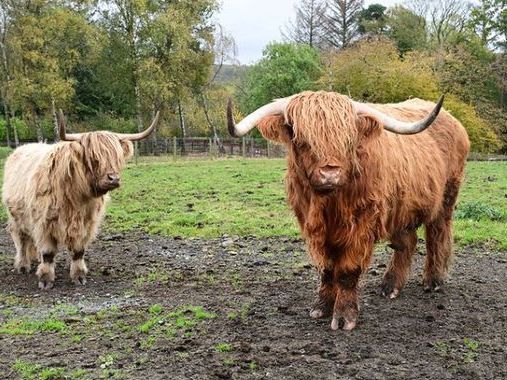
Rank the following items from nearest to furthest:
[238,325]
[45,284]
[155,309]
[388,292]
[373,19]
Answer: [238,325] → [155,309] → [388,292] → [45,284] → [373,19]

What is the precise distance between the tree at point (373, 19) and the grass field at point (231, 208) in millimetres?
31008

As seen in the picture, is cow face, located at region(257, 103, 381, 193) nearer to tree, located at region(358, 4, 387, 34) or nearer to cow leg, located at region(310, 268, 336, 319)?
cow leg, located at region(310, 268, 336, 319)

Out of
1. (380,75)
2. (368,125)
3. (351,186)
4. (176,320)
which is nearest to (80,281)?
(176,320)

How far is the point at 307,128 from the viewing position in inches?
148

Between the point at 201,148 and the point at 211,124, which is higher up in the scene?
the point at 211,124

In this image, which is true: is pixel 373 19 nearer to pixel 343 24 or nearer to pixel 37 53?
pixel 343 24

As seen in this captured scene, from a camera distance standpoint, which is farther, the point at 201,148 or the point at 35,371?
the point at 201,148

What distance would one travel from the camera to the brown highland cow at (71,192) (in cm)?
561

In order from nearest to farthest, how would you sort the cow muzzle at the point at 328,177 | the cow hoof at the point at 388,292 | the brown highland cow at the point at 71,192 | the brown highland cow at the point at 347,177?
1. the cow muzzle at the point at 328,177
2. the brown highland cow at the point at 347,177
3. the cow hoof at the point at 388,292
4. the brown highland cow at the point at 71,192

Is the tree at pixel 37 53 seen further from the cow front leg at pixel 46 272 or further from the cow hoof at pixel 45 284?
the cow hoof at pixel 45 284

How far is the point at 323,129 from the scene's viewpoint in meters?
3.73

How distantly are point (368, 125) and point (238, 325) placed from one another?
1701 mm

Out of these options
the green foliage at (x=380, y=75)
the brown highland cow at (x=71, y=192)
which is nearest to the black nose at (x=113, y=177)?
the brown highland cow at (x=71, y=192)

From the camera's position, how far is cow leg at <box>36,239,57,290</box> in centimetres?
567
